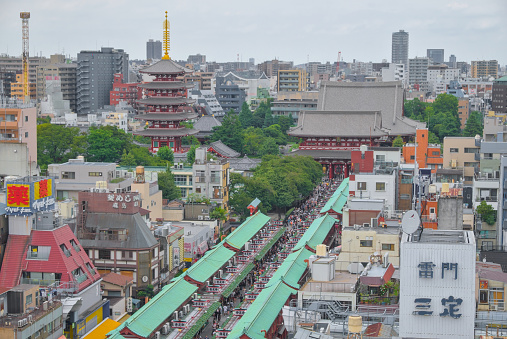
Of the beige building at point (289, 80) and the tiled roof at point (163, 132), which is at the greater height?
the beige building at point (289, 80)

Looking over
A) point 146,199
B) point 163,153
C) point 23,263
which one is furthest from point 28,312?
point 163,153

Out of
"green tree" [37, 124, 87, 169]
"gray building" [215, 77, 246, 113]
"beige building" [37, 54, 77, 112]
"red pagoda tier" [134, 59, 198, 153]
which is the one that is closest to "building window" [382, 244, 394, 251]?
"green tree" [37, 124, 87, 169]

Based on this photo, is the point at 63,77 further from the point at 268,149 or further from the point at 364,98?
the point at 364,98

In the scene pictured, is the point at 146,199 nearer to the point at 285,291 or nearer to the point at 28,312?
the point at 285,291

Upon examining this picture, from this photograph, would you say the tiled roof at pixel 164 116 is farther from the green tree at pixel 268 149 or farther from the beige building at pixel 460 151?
the beige building at pixel 460 151

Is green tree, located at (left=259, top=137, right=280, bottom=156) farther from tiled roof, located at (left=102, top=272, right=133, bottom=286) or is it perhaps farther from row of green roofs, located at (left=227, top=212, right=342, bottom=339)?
tiled roof, located at (left=102, top=272, right=133, bottom=286)

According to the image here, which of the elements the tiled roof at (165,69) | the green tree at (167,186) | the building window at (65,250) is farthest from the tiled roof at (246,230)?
the tiled roof at (165,69)
